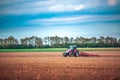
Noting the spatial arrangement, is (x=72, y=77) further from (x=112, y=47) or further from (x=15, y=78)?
(x=112, y=47)

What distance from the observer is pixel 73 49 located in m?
16.9

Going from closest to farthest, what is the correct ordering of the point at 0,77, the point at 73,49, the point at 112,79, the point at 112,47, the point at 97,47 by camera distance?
the point at 112,79
the point at 0,77
the point at 73,49
the point at 112,47
the point at 97,47

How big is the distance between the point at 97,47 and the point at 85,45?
1.46 meters

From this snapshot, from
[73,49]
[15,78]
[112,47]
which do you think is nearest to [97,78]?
[15,78]

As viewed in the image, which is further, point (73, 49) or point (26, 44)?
point (26, 44)

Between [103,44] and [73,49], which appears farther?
[103,44]

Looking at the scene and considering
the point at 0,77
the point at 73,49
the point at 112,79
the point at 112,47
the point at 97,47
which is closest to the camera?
the point at 112,79

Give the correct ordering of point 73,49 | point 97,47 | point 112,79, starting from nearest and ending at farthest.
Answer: point 112,79 → point 73,49 → point 97,47

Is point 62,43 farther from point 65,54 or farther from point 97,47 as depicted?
point 65,54

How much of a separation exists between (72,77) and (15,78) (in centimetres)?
171

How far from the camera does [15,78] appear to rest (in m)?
7.61

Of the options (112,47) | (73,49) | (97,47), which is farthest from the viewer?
(97,47)

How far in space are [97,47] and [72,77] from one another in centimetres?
2352

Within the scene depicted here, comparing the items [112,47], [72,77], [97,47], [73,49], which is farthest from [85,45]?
[72,77]
